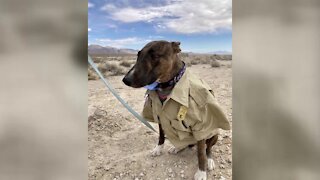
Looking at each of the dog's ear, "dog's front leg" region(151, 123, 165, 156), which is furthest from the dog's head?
"dog's front leg" region(151, 123, 165, 156)

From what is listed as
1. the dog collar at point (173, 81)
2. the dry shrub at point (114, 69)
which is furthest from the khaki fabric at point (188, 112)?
the dry shrub at point (114, 69)

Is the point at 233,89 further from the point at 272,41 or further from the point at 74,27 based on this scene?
the point at 74,27

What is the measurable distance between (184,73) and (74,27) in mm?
357

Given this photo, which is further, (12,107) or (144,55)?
(144,55)

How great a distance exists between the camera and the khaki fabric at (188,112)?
0.82 meters

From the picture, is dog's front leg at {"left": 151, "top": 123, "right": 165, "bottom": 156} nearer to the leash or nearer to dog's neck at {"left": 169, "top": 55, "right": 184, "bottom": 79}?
the leash

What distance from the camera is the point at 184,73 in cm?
84

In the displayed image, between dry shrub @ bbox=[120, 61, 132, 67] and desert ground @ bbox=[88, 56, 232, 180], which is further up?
dry shrub @ bbox=[120, 61, 132, 67]

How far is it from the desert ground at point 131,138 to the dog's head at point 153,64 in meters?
0.03

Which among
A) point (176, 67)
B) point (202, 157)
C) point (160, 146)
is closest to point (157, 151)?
point (160, 146)

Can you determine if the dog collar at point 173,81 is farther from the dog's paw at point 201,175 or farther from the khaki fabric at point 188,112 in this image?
the dog's paw at point 201,175

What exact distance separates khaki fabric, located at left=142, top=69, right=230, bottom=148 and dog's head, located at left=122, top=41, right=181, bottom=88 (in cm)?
5

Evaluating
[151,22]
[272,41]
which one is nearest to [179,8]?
[151,22]

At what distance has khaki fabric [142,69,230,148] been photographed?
82cm
